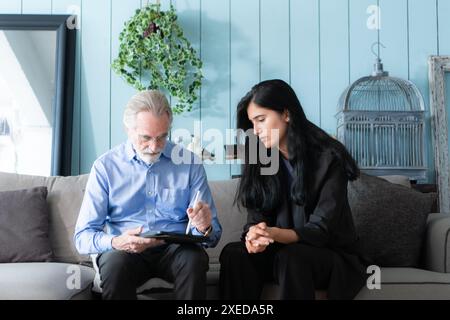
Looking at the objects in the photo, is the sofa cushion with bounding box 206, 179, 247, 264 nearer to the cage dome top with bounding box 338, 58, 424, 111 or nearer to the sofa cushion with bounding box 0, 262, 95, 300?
the sofa cushion with bounding box 0, 262, 95, 300

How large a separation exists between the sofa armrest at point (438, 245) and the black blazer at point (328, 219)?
33cm

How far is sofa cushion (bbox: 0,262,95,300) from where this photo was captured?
1737 millimetres

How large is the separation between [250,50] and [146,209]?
1421 mm

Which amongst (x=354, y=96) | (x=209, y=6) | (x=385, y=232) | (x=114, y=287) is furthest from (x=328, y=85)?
(x=114, y=287)

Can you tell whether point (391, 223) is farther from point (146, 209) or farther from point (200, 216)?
point (146, 209)

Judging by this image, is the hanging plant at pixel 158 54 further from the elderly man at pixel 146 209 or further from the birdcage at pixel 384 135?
the elderly man at pixel 146 209

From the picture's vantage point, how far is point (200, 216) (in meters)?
1.84

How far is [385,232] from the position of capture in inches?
85.0

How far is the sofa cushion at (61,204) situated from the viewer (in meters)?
2.34

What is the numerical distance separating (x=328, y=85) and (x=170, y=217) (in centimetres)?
149

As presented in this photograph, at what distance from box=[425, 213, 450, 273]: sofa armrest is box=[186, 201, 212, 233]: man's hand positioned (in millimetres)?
877
